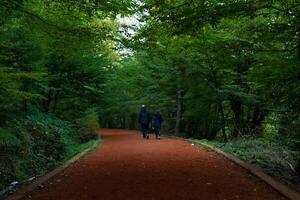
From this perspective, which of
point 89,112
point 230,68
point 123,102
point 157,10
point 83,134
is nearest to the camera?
point 157,10

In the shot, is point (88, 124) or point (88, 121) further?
point (88, 121)

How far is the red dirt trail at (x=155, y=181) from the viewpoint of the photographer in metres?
8.51

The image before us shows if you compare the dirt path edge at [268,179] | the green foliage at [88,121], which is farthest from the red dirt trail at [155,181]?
the green foliage at [88,121]

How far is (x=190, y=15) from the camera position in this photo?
9.25 meters

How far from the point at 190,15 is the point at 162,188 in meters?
3.52

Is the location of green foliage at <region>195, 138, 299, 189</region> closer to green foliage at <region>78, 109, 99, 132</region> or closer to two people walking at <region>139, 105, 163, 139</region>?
two people walking at <region>139, 105, 163, 139</region>

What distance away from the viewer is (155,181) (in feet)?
32.6

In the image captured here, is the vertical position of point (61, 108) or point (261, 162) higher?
point (61, 108)

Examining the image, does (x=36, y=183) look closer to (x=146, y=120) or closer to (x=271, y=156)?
(x=271, y=156)

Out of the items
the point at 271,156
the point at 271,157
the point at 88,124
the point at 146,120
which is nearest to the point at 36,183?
the point at 271,157

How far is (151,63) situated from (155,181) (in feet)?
63.1

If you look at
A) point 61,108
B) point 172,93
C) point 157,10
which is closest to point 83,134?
point 61,108

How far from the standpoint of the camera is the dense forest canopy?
992cm

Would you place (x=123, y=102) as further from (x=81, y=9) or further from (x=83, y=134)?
(x=81, y=9)
